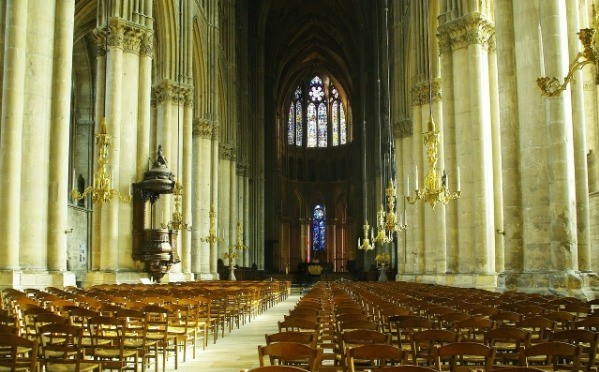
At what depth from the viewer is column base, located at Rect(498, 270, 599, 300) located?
15.9 meters

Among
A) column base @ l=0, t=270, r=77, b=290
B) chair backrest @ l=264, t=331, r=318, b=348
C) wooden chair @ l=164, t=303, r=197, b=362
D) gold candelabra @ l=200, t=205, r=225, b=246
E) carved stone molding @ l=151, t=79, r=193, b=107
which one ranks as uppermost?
carved stone molding @ l=151, t=79, r=193, b=107

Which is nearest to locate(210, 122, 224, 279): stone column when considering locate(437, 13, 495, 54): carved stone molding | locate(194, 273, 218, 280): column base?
locate(194, 273, 218, 280): column base

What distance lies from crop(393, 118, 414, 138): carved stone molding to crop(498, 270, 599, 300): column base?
25934mm

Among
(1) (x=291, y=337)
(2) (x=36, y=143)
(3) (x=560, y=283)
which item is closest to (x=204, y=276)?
(2) (x=36, y=143)

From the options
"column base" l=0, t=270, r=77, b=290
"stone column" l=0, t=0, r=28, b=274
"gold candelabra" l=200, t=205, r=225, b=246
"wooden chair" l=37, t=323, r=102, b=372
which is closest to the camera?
"wooden chair" l=37, t=323, r=102, b=372

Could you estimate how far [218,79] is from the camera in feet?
157

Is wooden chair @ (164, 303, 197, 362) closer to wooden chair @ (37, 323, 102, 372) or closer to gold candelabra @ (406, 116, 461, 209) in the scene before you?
wooden chair @ (37, 323, 102, 372)

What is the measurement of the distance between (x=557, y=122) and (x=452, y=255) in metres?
11.0

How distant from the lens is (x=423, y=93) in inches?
1468

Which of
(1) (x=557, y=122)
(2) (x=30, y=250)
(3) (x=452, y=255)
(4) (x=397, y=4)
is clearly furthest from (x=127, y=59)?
(4) (x=397, y=4)

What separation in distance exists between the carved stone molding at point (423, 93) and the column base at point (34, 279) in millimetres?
22603

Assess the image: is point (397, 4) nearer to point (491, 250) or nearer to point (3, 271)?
point (491, 250)

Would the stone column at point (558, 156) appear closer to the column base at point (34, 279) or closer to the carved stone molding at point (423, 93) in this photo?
the column base at point (34, 279)

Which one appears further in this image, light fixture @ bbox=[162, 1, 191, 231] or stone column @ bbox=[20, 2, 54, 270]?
light fixture @ bbox=[162, 1, 191, 231]
